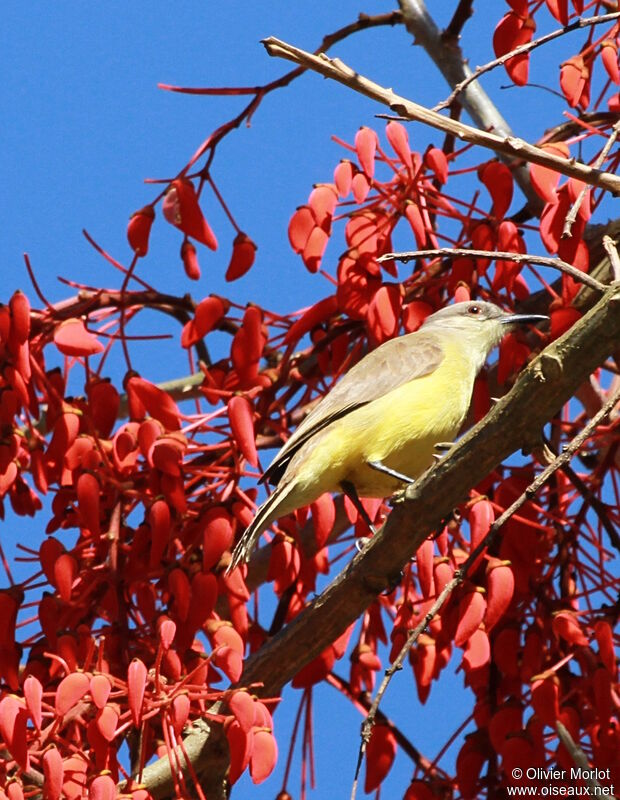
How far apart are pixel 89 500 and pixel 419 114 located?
1.62 m

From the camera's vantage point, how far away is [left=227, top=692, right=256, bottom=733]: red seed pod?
3.51m

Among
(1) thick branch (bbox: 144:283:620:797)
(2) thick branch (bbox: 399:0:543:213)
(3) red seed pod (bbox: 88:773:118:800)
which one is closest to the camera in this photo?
(1) thick branch (bbox: 144:283:620:797)

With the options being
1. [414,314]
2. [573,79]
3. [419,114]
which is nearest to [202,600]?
[414,314]

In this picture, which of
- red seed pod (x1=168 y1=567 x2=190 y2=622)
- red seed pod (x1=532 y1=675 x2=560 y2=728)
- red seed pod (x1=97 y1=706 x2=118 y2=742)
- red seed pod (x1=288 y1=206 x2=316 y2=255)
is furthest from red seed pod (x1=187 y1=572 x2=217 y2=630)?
red seed pod (x1=288 y1=206 x2=316 y2=255)

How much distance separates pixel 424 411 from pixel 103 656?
1526 millimetres

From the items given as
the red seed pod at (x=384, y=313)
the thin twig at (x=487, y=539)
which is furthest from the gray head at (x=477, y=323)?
the thin twig at (x=487, y=539)

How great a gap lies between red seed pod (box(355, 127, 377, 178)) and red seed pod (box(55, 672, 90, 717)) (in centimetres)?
169

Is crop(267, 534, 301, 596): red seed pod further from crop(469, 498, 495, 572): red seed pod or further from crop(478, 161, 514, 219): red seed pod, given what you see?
crop(478, 161, 514, 219): red seed pod

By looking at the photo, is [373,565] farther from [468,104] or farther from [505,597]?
[468,104]

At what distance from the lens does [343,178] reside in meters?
4.16

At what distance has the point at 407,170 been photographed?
4184 mm

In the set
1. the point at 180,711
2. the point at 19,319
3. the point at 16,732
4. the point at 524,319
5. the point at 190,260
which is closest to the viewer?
the point at 16,732

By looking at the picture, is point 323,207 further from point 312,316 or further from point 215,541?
point 215,541

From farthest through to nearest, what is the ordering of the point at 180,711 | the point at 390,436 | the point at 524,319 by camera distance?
1. the point at 390,436
2. the point at 524,319
3. the point at 180,711
